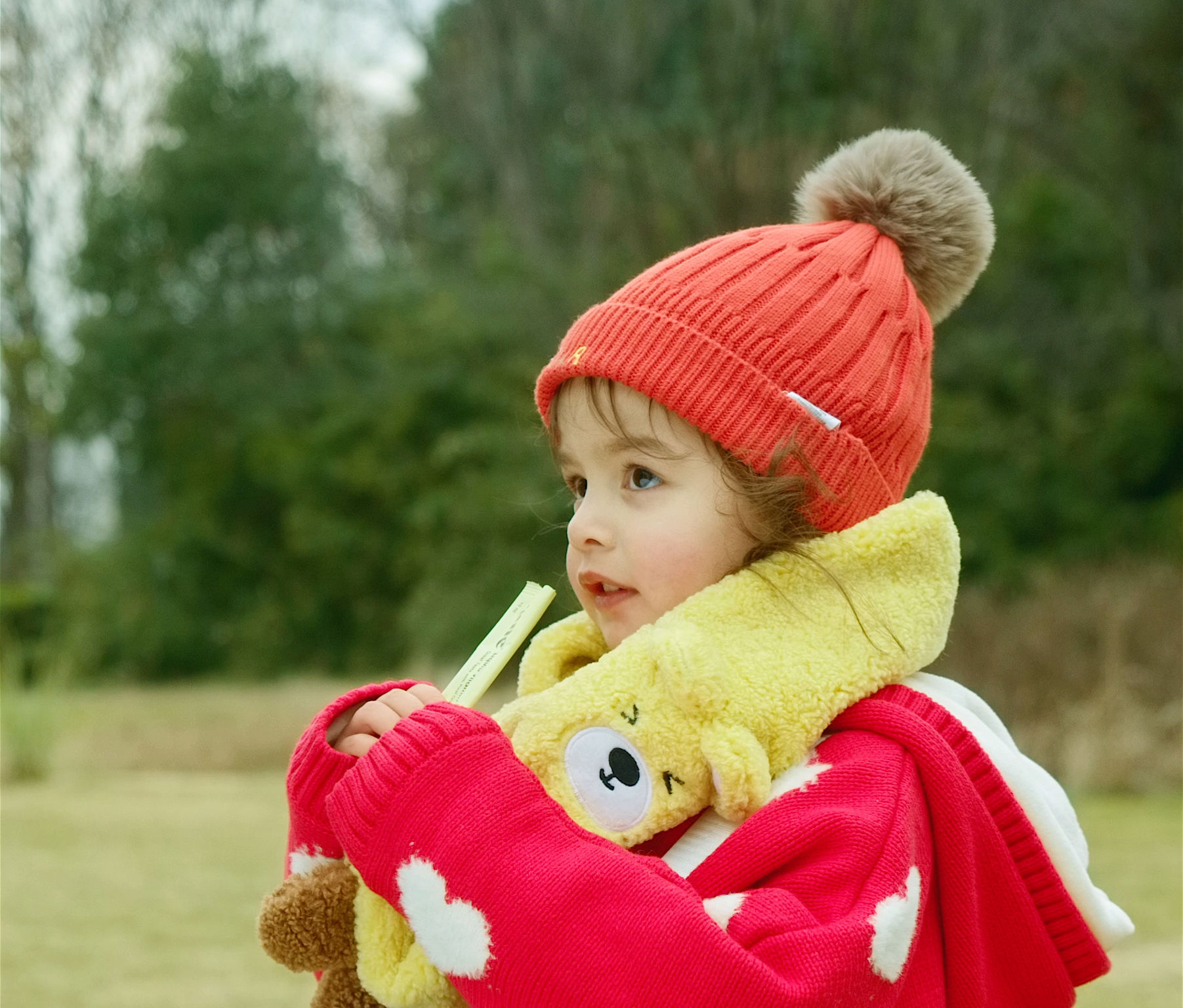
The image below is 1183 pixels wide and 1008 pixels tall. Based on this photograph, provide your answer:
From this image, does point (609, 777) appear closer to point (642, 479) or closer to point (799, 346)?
point (642, 479)

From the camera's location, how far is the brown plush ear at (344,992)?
1494 millimetres

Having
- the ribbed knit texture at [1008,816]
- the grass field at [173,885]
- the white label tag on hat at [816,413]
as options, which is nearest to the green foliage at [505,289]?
the grass field at [173,885]

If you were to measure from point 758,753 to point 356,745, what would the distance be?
0.44m

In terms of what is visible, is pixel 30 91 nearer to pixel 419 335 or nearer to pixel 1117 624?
pixel 419 335

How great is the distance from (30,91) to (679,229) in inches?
370

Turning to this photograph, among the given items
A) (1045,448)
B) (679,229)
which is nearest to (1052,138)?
(1045,448)

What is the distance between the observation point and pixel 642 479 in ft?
5.24

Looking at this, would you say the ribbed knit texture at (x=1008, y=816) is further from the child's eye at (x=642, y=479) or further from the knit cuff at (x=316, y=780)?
the knit cuff at (x=316, y=780)

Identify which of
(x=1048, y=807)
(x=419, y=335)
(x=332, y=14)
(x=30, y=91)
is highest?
(x=1048, y=807)

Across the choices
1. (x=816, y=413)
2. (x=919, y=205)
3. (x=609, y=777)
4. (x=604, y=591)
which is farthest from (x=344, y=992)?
(x=919, y=205)

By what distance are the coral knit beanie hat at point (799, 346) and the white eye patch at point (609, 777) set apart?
37cm

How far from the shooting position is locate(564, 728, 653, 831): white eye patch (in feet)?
4.62

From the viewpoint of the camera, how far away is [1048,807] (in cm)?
155

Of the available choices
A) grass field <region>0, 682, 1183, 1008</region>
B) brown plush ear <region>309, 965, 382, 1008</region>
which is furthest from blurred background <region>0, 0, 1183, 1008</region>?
brown plush ear <region>309, 965, 382, 1008</region>
